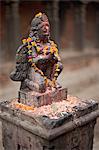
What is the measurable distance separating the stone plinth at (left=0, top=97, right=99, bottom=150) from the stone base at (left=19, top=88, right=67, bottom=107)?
0.14m

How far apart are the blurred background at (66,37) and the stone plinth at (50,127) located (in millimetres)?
5485

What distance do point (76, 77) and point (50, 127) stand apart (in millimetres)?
8817

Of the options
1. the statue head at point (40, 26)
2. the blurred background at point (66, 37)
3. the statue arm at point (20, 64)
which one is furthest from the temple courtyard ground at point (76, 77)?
the statue head at point (40, 26)

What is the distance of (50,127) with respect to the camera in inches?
182

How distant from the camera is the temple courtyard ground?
11.4 m

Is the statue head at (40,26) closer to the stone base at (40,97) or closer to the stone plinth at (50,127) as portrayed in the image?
the stone base at (40,97)

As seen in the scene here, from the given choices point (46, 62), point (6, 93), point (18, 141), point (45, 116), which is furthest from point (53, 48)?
point (6, 93)

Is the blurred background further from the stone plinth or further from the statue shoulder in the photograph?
the statue shoulder

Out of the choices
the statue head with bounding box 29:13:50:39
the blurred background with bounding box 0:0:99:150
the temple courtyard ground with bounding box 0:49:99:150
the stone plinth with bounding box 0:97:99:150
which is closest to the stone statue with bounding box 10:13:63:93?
the statue head with bounding box 29:13:50:39

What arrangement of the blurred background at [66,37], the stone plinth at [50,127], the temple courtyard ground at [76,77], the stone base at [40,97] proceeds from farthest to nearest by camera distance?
the blurred background at [66,37] < the temple courtyard ground at [76,77] < the stone base at [40,97] < the stone plinth at [50,127]

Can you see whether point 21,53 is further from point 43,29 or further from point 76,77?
point 76,77

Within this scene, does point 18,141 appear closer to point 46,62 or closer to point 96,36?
point 46,62

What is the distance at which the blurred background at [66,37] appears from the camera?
1209 centimetres

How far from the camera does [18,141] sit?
5227 mm
